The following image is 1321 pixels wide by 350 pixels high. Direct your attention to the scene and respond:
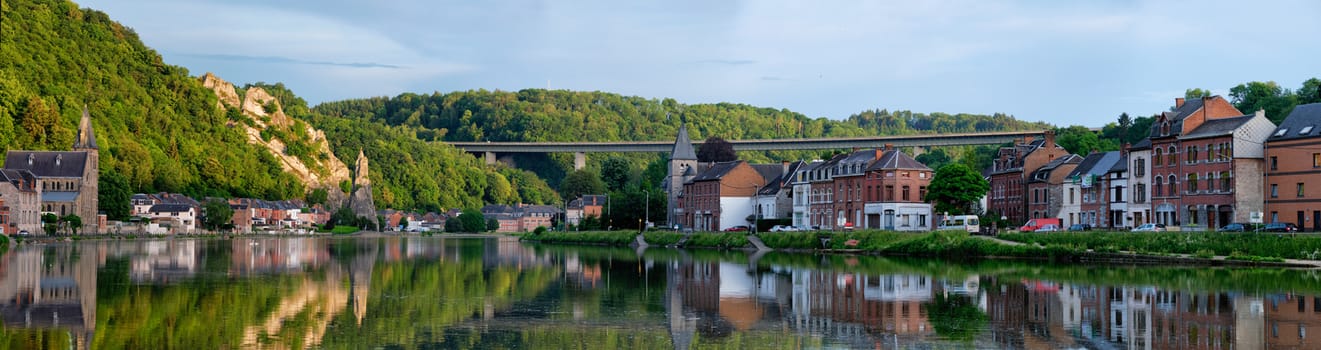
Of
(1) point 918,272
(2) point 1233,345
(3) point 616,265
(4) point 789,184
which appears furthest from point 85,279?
(4) point 789,184

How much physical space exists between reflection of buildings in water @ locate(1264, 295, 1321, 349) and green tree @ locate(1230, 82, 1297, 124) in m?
50.8

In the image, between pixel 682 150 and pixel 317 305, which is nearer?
pixel 317 305

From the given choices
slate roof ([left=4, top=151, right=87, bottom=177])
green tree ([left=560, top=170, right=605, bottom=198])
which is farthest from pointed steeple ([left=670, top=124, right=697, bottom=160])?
slate roof ([left=4, top=151, right=87, bottom=177])

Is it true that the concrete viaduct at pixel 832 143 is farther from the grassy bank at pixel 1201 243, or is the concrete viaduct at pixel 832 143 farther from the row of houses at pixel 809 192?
the grassy bank at pixel 1201 243

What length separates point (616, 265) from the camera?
53375 millimetres

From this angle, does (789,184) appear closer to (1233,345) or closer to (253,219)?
(1233,345)

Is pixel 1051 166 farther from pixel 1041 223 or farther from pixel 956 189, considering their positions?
pixel 1041 223

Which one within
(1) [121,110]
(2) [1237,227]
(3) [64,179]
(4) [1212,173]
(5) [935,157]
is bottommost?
(2) [1237,227]

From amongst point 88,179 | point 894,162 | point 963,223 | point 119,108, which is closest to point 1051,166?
point 963,223

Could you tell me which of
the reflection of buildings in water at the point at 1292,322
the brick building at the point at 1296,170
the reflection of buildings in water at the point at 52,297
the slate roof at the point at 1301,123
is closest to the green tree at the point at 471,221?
the reflection of buildings in water at the point at 52,297

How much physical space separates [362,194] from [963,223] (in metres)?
127

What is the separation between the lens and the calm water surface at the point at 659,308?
2192 centimetres

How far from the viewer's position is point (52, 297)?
29891 millimetres

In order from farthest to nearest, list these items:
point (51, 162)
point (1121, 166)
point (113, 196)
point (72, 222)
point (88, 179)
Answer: point (113, 196) < point (88, 179) < point (51, 162) < point (72, 222) < point (1121, 166)
